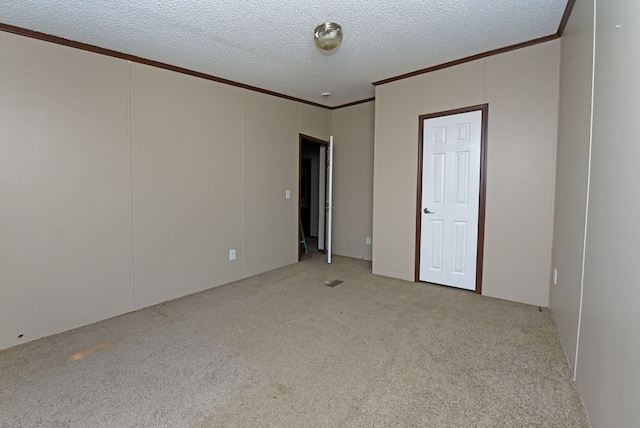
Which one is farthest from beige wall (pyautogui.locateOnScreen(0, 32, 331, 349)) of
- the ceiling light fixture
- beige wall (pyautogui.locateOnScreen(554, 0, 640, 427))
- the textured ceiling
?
beige wall (pyautogui.locateOnScreen(554, 0, 640, 427))

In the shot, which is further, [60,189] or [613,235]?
[60,189]

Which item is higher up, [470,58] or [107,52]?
[470,58]

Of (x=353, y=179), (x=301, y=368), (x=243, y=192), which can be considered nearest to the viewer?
(x=301, y=368)

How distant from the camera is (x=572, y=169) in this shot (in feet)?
7.47

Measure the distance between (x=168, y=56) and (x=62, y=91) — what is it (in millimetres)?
973

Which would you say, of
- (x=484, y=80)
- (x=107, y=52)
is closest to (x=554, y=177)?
(x=484, y=80)

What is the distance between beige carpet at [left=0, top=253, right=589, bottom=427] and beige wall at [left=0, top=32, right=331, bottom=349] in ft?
1.09

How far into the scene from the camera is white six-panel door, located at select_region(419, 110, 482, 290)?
3.46m

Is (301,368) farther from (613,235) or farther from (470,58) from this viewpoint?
(470,58)

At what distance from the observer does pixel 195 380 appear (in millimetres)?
1955

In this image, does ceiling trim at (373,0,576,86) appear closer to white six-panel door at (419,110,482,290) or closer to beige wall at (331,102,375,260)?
white six-panel door at (419,110,482,290)

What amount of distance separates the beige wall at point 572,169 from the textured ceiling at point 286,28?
0.40 meters

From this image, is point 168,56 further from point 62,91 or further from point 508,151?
point 508,151

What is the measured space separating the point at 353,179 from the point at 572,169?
10.7 feet
